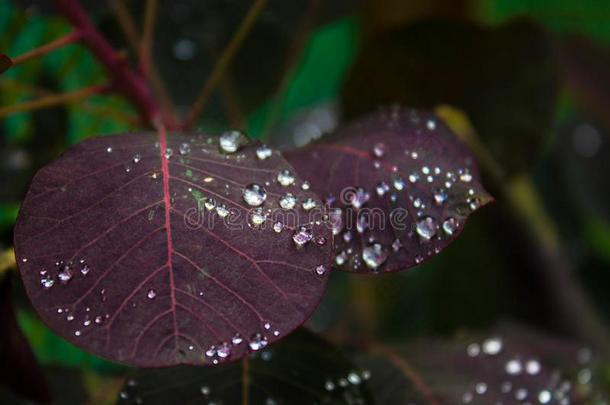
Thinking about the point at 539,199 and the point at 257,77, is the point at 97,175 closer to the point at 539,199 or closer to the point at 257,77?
the point at 257,77

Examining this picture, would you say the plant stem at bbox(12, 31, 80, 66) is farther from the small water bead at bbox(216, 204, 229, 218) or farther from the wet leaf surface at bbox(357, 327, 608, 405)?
the wet leaf surface at bbox(357, 327, 608, 405)

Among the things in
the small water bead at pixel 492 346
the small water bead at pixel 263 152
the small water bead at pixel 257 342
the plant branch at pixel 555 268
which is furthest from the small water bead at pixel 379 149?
the plant branch at pixel 555 268

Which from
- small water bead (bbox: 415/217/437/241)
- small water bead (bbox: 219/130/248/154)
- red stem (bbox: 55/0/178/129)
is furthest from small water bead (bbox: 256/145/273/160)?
red stem (bbox: 55/0/178/129)

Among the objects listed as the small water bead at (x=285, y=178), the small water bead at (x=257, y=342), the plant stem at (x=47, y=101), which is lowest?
the small water bead at (x=257, y=342)

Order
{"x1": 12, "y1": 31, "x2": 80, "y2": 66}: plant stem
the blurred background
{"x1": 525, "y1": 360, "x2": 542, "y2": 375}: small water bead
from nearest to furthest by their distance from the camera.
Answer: {"x1": 12, "y1": 31, "x2": 80, "y2": 66}: plant stem → {"x1": 525, "y1": 360, "x2": 542, "y2": 375}: small water bead → the blurred background

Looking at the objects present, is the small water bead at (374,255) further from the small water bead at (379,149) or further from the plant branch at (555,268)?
the plant branch at (555,268)

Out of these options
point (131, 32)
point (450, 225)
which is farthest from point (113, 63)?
point (450, 225)
